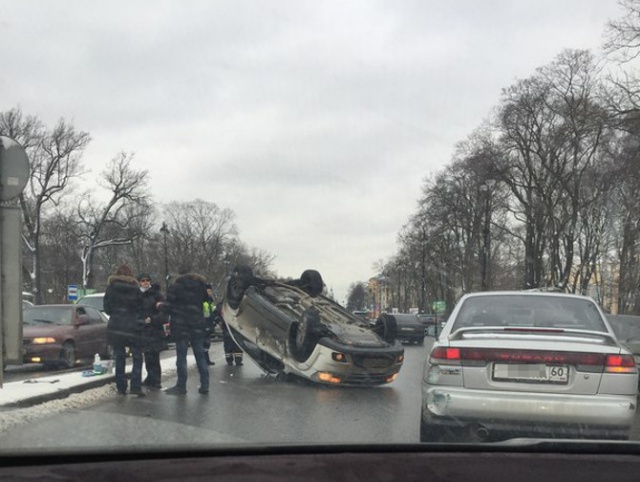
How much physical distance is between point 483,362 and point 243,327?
22.9 ft

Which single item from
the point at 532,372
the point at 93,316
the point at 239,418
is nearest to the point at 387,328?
the point at 239,418

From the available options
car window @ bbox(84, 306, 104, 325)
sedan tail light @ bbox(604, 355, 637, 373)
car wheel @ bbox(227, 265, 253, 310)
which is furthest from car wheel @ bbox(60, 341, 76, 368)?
sedan tail light @ bbox(604, 355, 637, 373)

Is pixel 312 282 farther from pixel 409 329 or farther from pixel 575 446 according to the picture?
pixel 409 329

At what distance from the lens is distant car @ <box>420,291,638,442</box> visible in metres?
5.32

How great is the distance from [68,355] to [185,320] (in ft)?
20.1

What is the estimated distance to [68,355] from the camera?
1448 cm

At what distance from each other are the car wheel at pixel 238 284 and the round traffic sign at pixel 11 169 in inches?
207

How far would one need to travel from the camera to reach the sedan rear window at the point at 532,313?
637 centimetres

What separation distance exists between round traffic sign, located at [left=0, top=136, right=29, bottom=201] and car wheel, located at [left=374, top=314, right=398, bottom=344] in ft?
20.7

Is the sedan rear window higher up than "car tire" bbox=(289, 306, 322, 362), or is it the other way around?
the sedan rear window

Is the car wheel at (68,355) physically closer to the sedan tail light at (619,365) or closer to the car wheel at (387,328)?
the car wheel at (387,328)

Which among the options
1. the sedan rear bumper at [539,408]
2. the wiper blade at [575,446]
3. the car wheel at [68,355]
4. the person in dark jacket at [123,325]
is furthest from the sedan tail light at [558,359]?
the car wheel at [68,355]

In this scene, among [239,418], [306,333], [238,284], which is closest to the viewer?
[239,418]

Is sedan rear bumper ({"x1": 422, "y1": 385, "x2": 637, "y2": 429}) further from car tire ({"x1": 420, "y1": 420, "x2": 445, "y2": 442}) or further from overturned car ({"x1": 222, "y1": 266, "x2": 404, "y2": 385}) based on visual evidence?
overturned car ({"x1": 222, "y1": 266, "x2": 404, "y2": 385})
